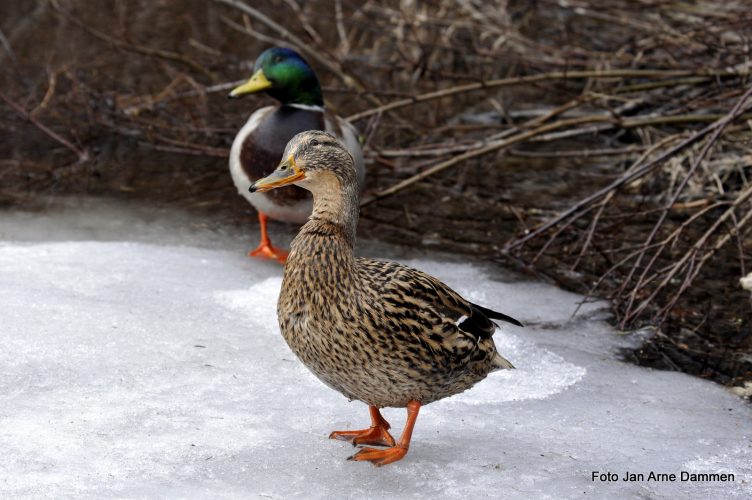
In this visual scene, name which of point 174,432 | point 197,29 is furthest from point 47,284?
point 197,29

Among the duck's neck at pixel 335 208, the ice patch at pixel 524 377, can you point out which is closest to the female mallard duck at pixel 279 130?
the ice patch at pixel 524 377

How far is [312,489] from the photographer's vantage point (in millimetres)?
2664

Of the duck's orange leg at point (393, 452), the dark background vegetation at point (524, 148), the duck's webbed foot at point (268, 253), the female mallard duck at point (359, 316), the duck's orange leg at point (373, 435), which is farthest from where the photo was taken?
the duck's webbed foot at point (268, 253)

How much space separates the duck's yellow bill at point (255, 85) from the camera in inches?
201

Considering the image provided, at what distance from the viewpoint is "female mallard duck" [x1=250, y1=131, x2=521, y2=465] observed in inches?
106

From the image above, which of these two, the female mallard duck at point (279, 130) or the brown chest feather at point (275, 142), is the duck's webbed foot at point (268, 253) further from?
the brown chest feather at point (275, 142)

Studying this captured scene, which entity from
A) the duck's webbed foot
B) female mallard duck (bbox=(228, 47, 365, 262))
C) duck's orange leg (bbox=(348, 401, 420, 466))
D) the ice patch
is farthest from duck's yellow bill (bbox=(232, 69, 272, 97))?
duck's orange leg (bbox=(348, 401, 420, 466))

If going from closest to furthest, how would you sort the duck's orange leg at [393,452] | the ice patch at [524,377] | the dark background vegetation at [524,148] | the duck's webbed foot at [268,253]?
the duck's orange leg at [393,452]
the ice patch at [524,377]
the dark background vegetation at [524,148]
the duck's webbed foot at [268,253]

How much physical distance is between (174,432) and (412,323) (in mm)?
746

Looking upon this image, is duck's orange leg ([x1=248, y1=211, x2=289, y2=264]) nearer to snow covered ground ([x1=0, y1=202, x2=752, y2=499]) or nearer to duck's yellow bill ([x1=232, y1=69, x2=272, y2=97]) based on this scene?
snow covered ground ([x1=0, y1=202, x2=752, y2=499])

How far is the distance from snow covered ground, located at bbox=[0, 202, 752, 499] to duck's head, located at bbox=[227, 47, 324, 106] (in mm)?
1006

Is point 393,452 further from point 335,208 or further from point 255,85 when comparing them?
point 255,85

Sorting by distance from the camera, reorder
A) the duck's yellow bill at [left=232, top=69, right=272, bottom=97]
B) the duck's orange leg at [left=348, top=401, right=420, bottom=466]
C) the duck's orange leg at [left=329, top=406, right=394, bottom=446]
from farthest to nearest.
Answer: the duck's yellow bill at [left=232, top=69, right=272, bottom=97]
the duck's orange leg at [left=329, top=406, right=394, bottom=446]
the duck's orange leg at [left=348, top=401, right=420, bottom=466]

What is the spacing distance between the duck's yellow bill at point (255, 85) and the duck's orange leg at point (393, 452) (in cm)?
261
